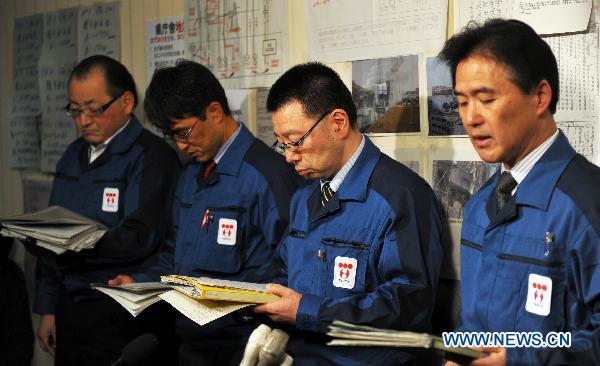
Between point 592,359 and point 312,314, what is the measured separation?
73 cm

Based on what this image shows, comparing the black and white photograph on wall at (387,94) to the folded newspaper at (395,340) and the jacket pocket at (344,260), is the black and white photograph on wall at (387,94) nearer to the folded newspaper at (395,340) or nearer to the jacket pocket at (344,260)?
the jacket pocket at (344,260)

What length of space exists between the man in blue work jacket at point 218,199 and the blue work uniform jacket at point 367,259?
29 centimetres

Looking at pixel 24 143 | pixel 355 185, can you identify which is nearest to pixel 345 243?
pixel 355 185

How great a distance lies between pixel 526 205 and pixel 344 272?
58 cm

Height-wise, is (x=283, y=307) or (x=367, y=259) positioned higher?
(x=367, y=259)

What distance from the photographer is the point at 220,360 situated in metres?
2.43

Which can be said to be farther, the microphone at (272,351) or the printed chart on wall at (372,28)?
the printed chart on wall at (372,28)

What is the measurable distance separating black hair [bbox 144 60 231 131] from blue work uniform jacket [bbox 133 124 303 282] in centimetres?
17

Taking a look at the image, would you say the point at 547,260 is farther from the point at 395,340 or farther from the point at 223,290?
the point at 223,290

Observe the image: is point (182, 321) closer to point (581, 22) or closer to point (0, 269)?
point (0, 269)

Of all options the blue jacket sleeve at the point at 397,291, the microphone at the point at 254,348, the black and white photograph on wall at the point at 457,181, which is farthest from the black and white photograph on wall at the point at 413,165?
the microphone at the point at 254,348

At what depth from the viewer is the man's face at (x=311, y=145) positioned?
2.10 metres

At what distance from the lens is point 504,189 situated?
5.65ft

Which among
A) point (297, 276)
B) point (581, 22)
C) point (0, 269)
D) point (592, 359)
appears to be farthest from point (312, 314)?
point (0, 269)
